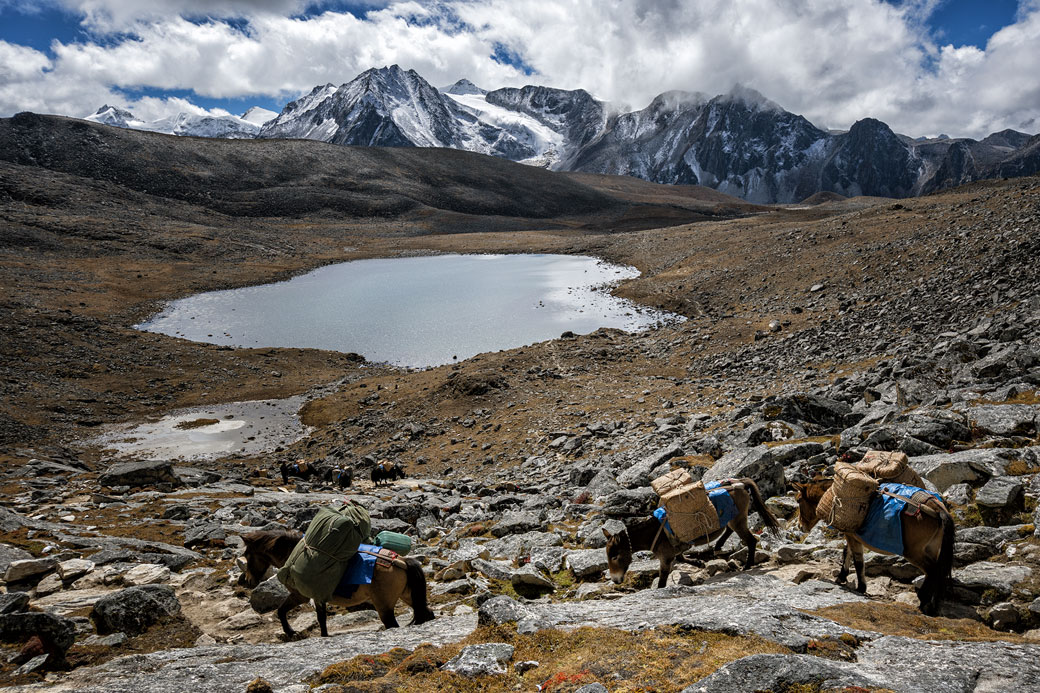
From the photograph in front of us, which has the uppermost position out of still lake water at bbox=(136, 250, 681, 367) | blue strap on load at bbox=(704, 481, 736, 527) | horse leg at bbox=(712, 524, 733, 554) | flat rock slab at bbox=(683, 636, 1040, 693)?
still lake water at bbox=(136, 250, 681, 367)

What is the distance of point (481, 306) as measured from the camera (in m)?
45.3

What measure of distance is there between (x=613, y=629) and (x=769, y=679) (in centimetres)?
194

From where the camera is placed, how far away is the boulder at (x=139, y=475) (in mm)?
14766

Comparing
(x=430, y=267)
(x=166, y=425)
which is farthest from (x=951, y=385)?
(x=430, y=267)

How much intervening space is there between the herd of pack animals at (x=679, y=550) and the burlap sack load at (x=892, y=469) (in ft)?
0.35

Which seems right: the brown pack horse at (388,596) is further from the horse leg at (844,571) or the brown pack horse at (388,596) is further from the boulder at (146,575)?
the horse leg at (844,571)

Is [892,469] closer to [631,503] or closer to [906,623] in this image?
[906,623]

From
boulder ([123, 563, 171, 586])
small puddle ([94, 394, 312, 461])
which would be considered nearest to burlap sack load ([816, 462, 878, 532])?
boulder ([123, 563, 171, 586])

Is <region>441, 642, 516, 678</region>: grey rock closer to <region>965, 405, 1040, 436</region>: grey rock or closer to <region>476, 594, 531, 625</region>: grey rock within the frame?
<region>476, 594, 531, 625</region>: grey rock

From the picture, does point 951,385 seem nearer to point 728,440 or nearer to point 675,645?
point 728,440

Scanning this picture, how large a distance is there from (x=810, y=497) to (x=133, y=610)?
29.5 feet

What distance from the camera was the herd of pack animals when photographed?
569cm

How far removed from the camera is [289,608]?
693 centimetres

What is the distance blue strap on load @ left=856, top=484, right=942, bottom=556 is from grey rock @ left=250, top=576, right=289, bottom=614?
7.39m
